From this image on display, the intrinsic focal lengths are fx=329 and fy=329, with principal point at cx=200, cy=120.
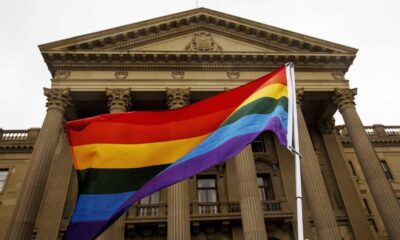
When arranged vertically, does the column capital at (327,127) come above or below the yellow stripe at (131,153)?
above

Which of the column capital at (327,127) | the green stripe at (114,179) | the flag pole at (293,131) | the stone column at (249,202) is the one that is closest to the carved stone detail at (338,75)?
the column capital at (327,127)

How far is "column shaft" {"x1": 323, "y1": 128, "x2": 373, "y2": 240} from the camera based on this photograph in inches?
870

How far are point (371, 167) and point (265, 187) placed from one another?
7304 millimetres

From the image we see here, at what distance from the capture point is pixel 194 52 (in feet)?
74.7

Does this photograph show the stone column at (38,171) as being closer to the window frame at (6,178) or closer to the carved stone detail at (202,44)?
the carved stone detail at (202,44)

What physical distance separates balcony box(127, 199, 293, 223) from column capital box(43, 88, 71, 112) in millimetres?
7814

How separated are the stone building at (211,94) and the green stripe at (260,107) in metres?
9.13

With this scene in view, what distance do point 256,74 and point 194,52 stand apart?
4606 millimetres

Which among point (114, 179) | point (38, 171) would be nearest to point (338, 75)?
point (114, 179)

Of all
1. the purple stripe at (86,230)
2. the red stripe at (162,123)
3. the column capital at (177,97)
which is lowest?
Result: the purple stripe at (86,230)

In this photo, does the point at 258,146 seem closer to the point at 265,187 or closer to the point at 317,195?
the point at 265,187

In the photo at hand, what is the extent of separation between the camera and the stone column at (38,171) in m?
15.6

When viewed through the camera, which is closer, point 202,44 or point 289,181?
point 289,181

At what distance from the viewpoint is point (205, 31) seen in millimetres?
24922
